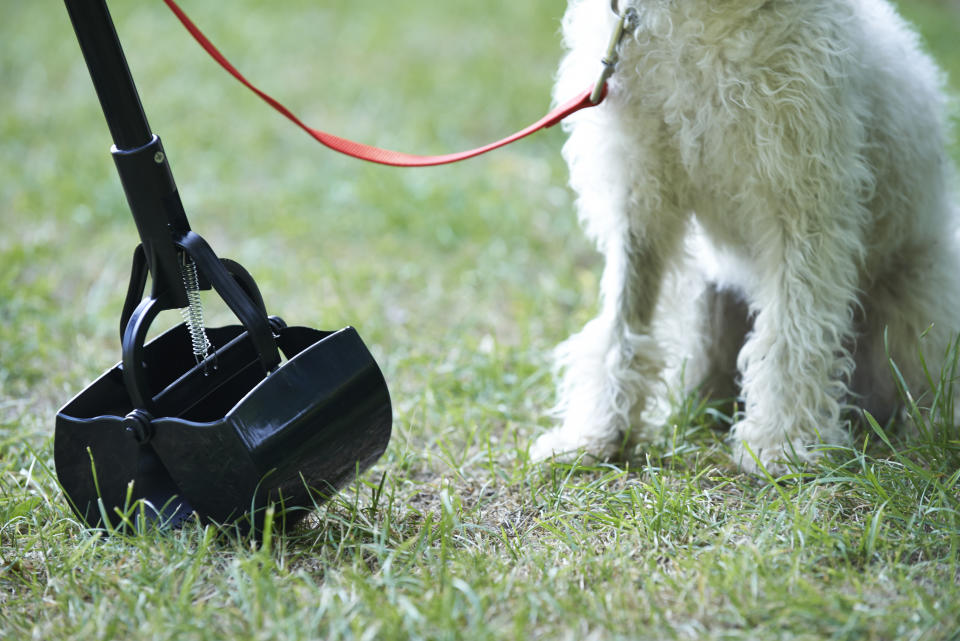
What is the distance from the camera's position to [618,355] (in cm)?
250

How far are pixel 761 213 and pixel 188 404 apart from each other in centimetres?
150

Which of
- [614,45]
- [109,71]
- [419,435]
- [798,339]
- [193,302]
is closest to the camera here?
[109,71]

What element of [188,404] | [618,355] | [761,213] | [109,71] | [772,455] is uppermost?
[109,71]

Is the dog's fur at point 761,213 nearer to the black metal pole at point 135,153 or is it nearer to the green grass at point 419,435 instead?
the green grass at point 419,435

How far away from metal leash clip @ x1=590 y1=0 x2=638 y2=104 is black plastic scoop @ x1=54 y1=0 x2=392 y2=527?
87 centimetres

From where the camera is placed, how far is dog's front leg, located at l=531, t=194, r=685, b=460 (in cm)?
246

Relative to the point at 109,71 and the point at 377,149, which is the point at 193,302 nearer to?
the point at 109,71

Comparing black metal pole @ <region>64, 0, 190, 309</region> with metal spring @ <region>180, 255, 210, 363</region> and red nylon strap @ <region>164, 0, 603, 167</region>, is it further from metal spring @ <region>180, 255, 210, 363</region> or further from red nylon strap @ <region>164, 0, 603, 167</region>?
red nylon strap @ <region>164, 0, 603, 167</region>

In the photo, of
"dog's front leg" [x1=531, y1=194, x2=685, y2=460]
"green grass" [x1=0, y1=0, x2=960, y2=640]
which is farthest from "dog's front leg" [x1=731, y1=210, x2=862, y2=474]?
"dog's front leg" [x1=531, y1=194, x2=685, y2=460]

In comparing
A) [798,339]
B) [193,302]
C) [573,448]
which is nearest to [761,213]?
[798,339]

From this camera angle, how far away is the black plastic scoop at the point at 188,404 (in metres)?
1.80

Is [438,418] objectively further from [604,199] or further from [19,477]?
[19,477]

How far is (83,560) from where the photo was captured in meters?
1.90

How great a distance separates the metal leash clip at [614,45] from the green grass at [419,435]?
101 centimetres
